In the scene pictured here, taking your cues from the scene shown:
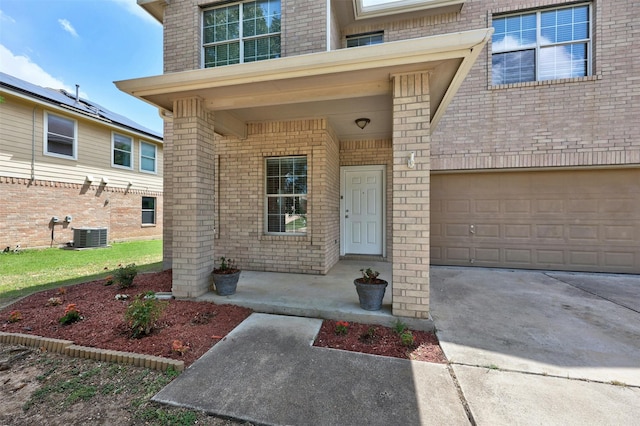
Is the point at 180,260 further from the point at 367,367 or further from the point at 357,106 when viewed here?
the point at 357,106

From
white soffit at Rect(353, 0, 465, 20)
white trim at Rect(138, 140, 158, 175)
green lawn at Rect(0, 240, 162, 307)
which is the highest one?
white soffit at Rect(353, 0, 465, 20)

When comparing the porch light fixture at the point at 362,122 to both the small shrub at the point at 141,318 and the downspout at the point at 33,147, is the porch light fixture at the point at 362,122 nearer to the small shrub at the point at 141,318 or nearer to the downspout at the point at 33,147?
the small shrub at the point at 141,318

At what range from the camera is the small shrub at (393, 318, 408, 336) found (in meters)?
2.92

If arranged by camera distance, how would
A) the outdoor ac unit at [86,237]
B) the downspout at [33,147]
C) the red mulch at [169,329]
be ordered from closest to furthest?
1. the red mulch at [169,329]
2. the downspout at [33,147]
3. the outdoor ac unit at [86,237]

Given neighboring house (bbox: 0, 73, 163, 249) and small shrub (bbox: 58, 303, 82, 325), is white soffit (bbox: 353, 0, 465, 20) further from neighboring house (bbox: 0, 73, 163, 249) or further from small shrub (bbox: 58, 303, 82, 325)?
neighboring house (bbox: 0, 73, 163, 249)

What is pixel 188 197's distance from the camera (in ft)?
12.5

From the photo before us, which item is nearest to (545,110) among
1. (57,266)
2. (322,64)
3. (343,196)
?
(343,196)

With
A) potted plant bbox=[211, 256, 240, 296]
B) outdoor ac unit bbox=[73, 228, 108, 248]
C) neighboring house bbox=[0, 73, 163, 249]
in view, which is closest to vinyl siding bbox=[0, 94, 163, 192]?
neighboring house bbox=[0, 73, 163, 249]

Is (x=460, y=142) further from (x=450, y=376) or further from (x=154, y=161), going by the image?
(x=154, y=161)

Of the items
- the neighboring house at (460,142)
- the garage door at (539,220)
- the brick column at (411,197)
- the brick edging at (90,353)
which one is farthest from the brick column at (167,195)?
the garage door at (539,220)

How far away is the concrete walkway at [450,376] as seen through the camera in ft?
6.01

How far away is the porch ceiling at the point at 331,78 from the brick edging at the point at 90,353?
317 centimetres

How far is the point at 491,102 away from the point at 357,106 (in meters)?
3.69

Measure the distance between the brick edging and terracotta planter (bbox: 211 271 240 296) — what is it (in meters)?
1.40
